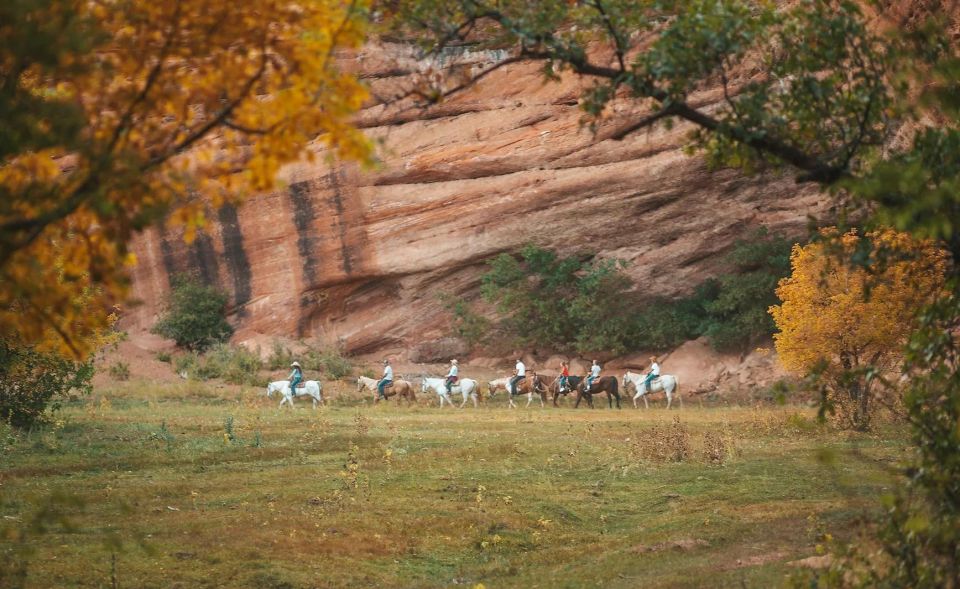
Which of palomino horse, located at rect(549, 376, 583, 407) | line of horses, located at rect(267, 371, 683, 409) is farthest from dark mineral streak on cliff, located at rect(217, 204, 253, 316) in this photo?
palomino horse, located at rect(549, 376, 583, 407)

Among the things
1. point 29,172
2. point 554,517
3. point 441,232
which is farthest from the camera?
point 441,232

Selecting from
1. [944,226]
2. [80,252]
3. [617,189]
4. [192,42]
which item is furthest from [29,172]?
[617,189]

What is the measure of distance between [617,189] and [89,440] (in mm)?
28141

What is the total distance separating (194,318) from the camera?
1972 inches

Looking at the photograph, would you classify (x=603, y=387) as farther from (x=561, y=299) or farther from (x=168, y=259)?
(x=168, y=259)

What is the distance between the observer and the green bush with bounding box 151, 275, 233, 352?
50375 millimetres

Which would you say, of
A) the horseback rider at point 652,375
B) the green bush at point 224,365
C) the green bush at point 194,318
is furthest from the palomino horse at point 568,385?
the green bush at point 194,318

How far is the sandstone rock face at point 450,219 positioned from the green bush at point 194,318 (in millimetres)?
785

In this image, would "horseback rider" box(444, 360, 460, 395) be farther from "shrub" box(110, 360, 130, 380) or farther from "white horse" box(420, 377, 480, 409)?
"shrub" box(110, 360, 130, 380)

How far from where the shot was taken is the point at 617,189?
45688mm

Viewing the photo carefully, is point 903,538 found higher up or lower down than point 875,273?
lower down

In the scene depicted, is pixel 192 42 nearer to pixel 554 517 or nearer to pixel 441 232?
pixel 554 517

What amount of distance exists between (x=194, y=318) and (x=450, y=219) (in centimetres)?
1195

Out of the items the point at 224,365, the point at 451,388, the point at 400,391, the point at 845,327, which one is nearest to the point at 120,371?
the point at 224,365
